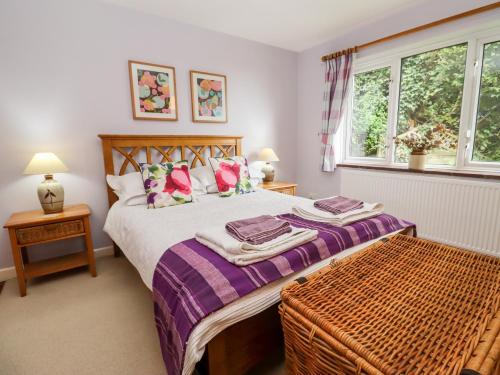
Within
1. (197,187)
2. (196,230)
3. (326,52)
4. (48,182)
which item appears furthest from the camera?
(326,52)

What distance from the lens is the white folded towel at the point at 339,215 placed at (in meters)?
1.64

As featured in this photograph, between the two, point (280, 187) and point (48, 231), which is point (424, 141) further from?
point (48, 231)

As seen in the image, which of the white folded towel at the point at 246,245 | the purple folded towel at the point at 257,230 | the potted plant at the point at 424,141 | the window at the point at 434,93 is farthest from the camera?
the potted plant at the point at 424,141

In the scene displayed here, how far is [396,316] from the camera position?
2.84 ft

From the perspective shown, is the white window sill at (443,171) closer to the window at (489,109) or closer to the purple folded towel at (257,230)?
the window at (489,109)

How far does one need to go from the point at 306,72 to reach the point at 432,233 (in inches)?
106

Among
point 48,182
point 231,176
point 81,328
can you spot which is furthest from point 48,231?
point 231,176

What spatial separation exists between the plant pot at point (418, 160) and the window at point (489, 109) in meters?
0.44

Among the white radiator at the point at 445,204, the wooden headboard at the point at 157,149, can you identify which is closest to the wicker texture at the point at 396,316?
the white radiator at the point at 445,204

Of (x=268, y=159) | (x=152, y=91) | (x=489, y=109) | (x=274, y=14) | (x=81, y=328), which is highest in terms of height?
(x=274, y=14)

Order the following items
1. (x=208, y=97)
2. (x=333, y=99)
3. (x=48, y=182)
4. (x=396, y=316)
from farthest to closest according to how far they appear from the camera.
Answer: (x=333, y=99)
(x=208, y=97)
(x=48, y=182)
(x=396, y=316)

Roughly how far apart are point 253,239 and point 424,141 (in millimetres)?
2506

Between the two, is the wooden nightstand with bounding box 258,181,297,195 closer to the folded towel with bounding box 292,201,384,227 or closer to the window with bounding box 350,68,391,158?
the window with bounding box 350,68,391,158

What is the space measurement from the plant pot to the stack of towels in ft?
6.53
